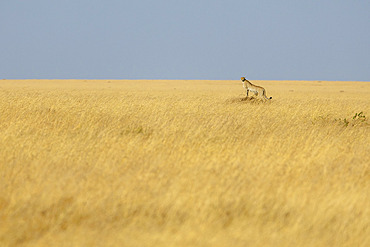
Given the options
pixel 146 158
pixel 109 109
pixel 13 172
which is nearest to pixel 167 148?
pixel 146 158

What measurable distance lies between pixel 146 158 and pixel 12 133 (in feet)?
12.9

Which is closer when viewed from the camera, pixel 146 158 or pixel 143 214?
pixel 143 214

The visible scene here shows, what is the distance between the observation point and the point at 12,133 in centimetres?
1009

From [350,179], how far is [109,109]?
1009 cm

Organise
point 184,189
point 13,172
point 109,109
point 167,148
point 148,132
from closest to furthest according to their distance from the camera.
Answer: point 184,189 → point 13,172 → point 167,148 → point 148,132 → point 109,109

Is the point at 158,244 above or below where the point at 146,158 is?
below

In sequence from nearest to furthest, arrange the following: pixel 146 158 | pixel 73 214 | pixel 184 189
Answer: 1. pixel 73 214
2. pixel 184 189
3. pixel 146 158

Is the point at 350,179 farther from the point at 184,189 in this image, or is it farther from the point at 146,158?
the point at 146,158

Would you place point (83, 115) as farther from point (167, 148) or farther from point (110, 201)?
point (110, 201)

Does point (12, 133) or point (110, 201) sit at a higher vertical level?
point (12, 133)

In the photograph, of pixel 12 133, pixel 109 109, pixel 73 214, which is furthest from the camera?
pixel 109 109

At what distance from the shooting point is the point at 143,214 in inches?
218

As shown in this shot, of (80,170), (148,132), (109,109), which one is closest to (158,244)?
(80,170)

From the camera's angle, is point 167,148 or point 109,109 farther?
point 109,109
